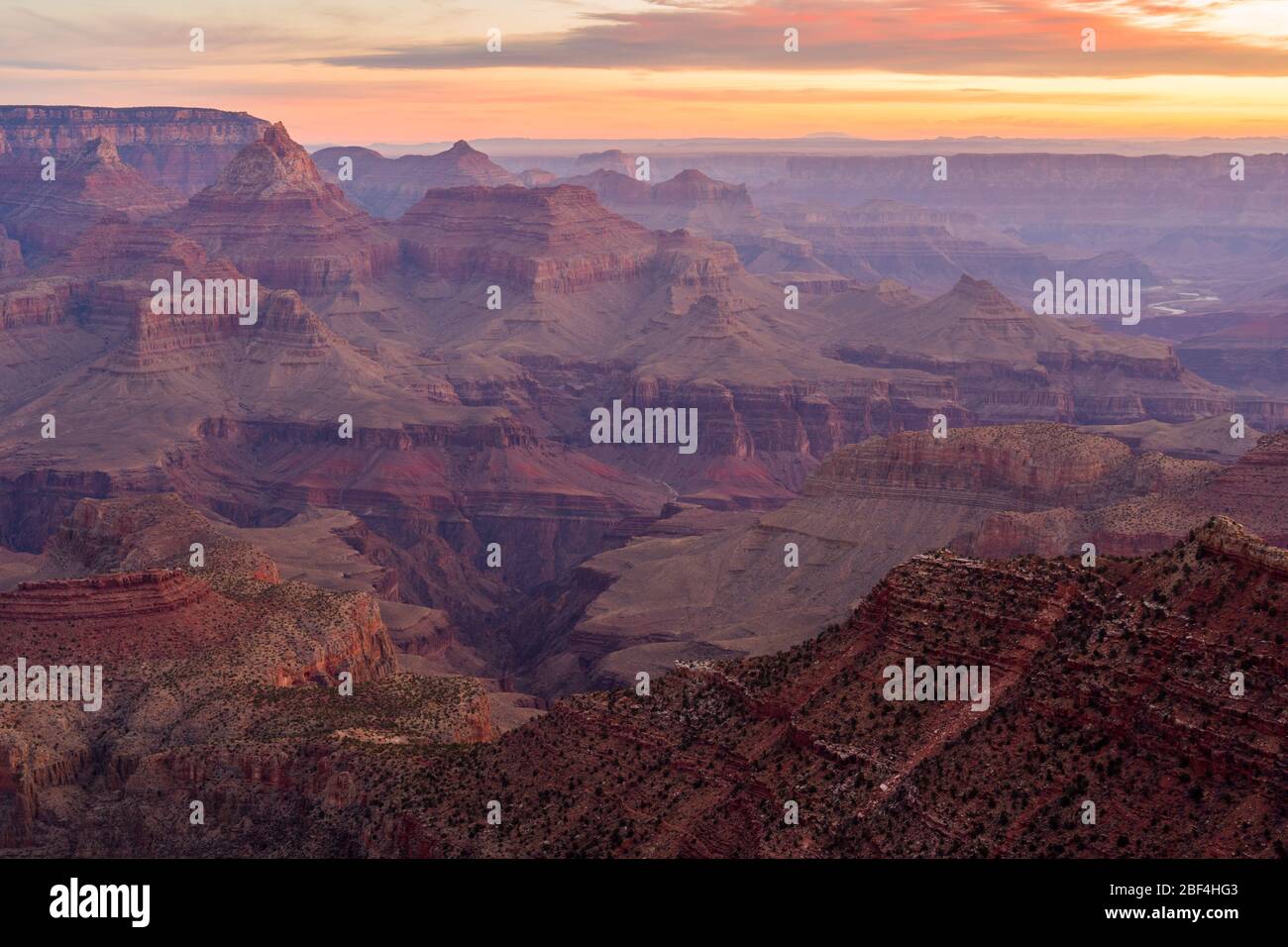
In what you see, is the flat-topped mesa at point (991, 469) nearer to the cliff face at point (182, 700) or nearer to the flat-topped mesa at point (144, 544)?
the flat-topped mesa at point (144, 544)

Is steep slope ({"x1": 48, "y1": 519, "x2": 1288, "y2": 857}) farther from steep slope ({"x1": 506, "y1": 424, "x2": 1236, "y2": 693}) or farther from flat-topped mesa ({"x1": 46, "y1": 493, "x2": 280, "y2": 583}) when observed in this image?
steep slope ({"x1": 506, "y1": 424, "x2": 1236, "y2": 693})

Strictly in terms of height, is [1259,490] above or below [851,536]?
above

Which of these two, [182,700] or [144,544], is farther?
[144,544]

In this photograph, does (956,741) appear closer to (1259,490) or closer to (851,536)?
(1259,490)

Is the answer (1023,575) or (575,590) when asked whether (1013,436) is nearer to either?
(575,590)

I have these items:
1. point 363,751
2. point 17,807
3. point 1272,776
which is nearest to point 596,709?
point 363,751

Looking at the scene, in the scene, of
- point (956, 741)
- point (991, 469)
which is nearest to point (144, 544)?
point (991, 469)

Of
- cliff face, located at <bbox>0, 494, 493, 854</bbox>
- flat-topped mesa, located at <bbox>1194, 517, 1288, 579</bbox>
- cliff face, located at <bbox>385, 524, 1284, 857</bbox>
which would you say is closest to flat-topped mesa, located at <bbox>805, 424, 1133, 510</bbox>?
cliff face, located at <bbox>0, 494, 493, 854</bbox>

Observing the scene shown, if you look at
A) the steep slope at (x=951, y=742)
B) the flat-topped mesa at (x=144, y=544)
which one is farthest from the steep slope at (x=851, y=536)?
the steep slope at (x=951, y=742)

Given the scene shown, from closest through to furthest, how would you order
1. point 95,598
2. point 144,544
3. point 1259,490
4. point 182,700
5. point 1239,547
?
point 1239,547 → point 182,700 → point 95,598 → point 144,544 → point 1259,490

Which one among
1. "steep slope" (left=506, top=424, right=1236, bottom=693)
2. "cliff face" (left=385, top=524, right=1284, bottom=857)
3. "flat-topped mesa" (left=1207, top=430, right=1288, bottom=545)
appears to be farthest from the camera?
"steep slope" (left=506, top=424, right=1236, bottom=693)

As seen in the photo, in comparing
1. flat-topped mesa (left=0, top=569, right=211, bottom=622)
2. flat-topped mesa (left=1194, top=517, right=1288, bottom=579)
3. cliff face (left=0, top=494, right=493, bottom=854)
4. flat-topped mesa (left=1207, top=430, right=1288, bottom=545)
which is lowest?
cliff face (left=0, top=494, right=493, bottom=854)
